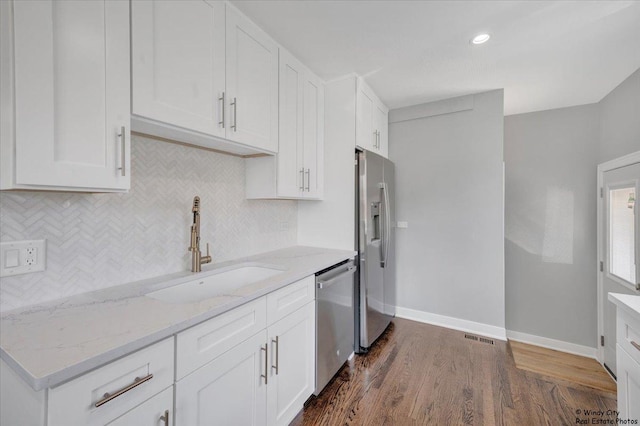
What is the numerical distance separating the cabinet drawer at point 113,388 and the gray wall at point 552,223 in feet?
11.8

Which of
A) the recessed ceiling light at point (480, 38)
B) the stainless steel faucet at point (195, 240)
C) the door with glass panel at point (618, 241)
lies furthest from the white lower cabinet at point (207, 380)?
the door with glass panel at point (618, 241)

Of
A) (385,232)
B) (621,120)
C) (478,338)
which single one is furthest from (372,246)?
(621,120)

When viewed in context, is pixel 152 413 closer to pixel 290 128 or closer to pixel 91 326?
→ pixel 91 326

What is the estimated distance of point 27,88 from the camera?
0.80m

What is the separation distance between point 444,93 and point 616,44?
3.92ft

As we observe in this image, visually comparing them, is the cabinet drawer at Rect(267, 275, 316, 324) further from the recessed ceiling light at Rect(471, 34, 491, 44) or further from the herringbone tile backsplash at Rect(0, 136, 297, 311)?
the recessed ceiling light at Rect(471, 34, 491, 44)

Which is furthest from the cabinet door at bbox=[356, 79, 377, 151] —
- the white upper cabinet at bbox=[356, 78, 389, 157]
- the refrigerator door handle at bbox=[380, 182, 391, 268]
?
the refrigerator door handle at bbox=[380, 182, 391, 268]

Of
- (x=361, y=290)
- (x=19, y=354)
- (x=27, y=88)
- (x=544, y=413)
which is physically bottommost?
(x=544, y=413)

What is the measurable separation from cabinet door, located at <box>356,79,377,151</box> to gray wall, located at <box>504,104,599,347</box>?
1804mm

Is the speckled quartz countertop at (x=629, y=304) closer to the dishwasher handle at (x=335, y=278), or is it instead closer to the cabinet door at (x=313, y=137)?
the dishwasher handle at (x=335, y=278)

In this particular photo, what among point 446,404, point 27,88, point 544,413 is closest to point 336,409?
point 446,404

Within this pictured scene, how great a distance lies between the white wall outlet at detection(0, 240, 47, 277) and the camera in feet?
3.18

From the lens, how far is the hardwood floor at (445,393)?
166 centimetres

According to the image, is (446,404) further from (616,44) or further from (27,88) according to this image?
(616,44)
